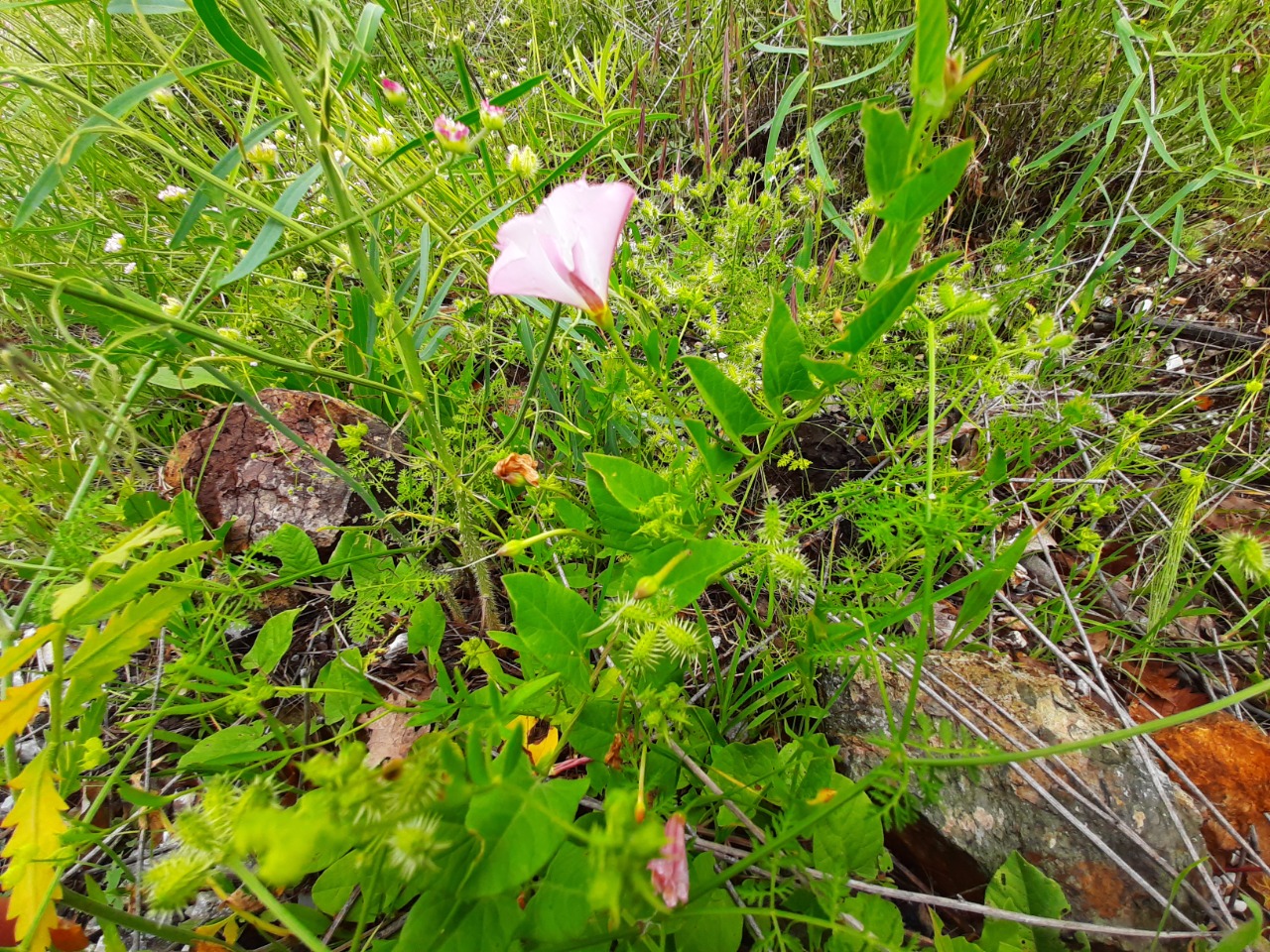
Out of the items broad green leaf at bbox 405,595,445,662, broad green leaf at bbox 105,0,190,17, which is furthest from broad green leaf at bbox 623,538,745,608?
broad green leaf at bbox 105,0,190,17

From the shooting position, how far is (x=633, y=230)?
136cm

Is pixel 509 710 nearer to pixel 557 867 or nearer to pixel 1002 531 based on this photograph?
pixel 557 867

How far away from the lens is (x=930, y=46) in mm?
408

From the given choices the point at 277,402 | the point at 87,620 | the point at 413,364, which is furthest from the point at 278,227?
the point at 277,402

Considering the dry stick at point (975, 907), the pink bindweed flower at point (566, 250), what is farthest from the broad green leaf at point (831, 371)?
the dry stick at point (975, 907)

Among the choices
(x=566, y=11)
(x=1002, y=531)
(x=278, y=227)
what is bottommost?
(x=1002, y=531)

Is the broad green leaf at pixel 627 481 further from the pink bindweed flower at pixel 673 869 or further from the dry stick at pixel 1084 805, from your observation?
the dry stick at pixel 1084 805

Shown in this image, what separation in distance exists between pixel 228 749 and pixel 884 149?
995mm

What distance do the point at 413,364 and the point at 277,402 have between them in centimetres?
67

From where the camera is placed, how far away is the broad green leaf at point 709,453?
59 cm

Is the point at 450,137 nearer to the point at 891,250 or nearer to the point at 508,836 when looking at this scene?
the point at 891,250

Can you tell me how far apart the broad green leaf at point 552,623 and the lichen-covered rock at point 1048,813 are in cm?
50

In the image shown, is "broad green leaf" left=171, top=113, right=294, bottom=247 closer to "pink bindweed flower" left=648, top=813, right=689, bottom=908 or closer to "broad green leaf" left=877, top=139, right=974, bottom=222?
"broad green leaf" left=877, top=139, right=974, bottom=222

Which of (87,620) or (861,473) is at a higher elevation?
(87,620)
